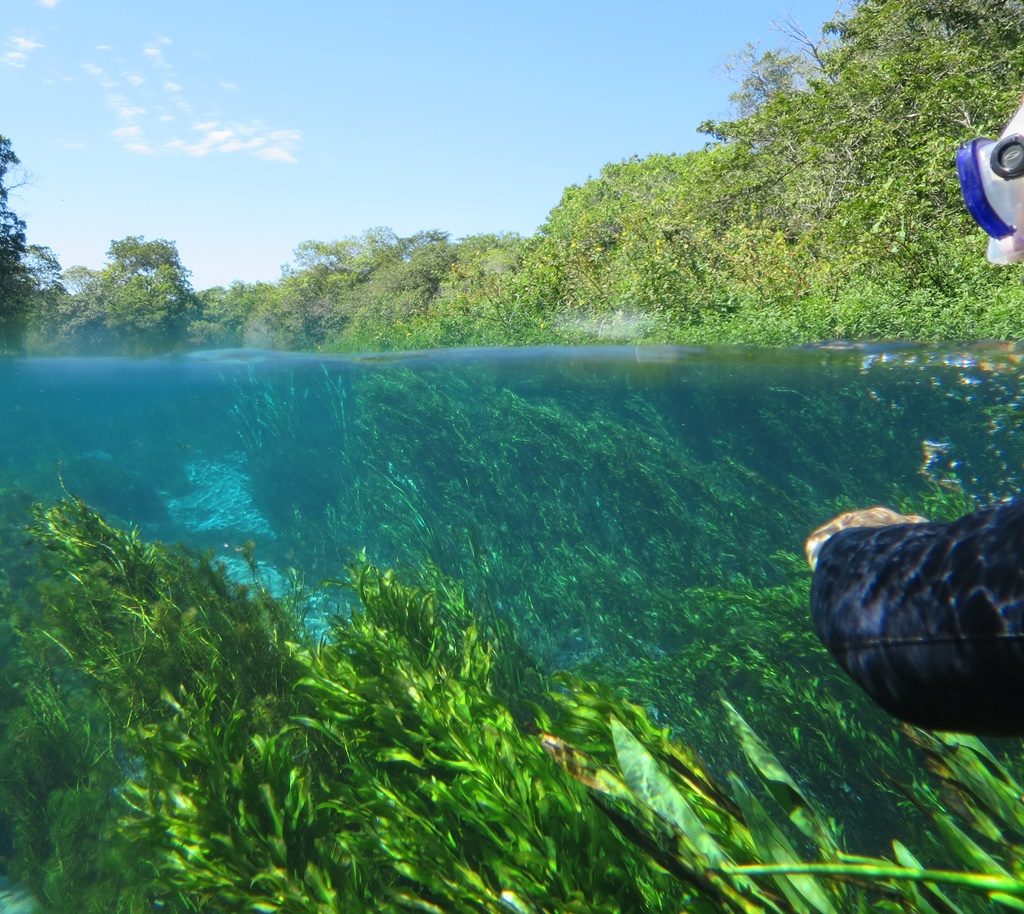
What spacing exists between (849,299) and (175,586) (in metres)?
12.1

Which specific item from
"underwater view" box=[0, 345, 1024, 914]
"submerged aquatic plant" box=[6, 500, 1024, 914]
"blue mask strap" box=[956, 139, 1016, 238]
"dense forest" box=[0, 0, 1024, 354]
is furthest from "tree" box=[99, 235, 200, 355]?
"blue mask strap" box=[956, 139, 1016, 238]

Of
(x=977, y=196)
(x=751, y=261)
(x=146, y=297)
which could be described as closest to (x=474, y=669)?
(x=977, y=196)

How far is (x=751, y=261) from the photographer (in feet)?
57.8

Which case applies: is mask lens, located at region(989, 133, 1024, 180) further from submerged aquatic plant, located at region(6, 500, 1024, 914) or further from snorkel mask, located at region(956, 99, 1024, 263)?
submerged aquatic plant, located at region(6, 500, 1024, 914)

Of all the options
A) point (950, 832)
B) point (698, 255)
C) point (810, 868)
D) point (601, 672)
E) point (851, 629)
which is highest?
point (698, 255)

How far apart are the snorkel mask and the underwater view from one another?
2.37 feet

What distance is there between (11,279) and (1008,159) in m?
21.4

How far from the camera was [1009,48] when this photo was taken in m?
14.8

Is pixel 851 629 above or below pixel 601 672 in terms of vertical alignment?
above

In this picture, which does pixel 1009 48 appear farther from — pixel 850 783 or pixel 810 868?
pixel 810 868

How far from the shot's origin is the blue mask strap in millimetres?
930

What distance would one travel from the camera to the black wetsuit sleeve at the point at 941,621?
2.12ft

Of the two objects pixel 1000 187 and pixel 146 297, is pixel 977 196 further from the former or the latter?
pixel 146 297

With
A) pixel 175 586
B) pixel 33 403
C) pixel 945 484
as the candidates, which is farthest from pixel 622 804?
pixel 33 403
